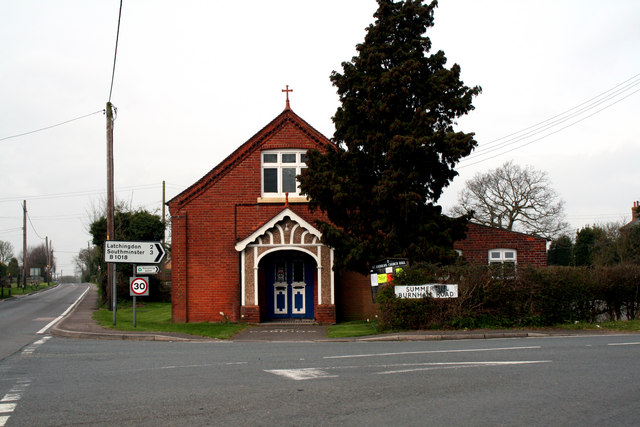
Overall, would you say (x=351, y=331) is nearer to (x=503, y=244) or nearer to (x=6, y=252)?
(x=503, y=244)

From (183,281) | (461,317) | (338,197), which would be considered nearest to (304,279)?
(183,281)

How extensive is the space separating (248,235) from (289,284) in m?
2.68

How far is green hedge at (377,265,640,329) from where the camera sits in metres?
17.4

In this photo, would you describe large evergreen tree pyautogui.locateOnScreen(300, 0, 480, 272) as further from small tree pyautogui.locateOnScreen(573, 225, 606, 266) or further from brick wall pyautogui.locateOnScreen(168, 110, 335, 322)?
small tree pyautogui.locateOnScreen(573, 225, 606, 266)

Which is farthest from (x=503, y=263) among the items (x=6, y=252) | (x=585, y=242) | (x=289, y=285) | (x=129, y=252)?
(x=6, y=252)

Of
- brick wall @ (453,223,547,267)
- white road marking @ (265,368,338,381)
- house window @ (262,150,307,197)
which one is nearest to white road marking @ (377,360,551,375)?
white road marking @ (265,368,338,381)

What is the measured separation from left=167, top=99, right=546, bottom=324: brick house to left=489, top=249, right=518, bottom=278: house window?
17.7ft

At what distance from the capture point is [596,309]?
18.5 meters

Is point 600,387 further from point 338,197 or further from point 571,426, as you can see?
point 338,197

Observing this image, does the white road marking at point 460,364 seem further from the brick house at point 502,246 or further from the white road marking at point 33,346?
the brick house at point 502,246

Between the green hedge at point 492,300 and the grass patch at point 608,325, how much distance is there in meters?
0.29

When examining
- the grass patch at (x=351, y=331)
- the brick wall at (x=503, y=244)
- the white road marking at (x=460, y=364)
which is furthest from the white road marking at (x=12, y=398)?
the brick wall at (x=503, y=244)

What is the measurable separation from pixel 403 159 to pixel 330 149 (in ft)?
8.31

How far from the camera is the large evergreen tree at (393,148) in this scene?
61.3 ft
